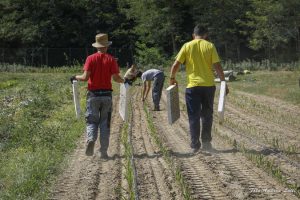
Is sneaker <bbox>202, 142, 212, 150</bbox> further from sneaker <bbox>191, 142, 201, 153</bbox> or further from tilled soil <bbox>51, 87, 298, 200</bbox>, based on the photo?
sneaker <bbox>191, 142, 201, 153</bbox>

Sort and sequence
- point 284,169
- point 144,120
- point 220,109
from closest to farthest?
point 284,169
point 220,109
point 144,120

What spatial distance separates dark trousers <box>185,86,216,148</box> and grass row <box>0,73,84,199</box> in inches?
81.6

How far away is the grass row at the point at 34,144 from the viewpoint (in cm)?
720

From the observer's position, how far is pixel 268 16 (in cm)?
3628

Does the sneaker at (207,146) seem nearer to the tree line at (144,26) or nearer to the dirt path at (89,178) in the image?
the dirt path at (89,178)

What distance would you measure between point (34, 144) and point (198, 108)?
2.98 meters

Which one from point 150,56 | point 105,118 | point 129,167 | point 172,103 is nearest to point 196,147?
point 172,103

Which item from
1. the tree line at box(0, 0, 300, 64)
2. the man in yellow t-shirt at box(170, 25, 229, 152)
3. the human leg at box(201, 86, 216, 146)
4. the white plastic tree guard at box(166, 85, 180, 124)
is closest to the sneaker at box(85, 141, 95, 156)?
the white plastic tree guard at box(166, 85, 180, 124)

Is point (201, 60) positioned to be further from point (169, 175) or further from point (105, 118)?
point (169, 175)

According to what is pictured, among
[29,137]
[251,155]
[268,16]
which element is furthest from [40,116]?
[268,16]

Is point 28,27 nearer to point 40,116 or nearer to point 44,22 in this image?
point 44,22

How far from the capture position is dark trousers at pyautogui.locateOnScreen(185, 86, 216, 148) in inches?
354

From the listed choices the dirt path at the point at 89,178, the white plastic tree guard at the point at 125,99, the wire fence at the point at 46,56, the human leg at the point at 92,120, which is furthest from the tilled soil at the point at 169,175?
the wire fence at the point at 46,56

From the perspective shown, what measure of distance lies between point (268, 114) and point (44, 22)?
32201 mm
